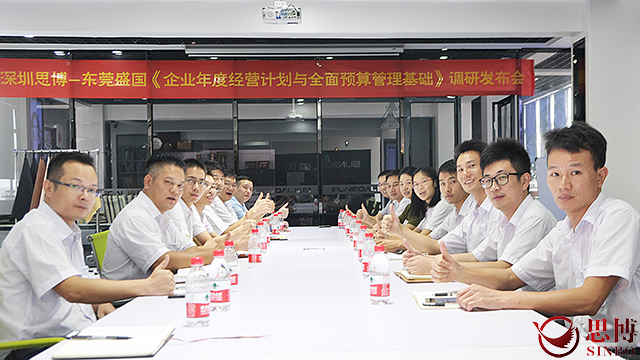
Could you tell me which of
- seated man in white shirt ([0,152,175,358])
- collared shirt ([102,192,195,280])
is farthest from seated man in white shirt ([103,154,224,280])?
seated man in white shirt ([0,152,175,358])

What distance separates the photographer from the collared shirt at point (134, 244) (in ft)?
8.75

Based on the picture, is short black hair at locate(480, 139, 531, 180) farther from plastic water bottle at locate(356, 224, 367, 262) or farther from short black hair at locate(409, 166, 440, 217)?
short black hair at locate(409, 166, 440, 217)

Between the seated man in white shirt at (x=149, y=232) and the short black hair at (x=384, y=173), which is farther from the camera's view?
the short black hair at (x=384, y=173)

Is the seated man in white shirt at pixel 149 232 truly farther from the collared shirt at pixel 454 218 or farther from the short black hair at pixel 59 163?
the collared shirt at pixel 454 218

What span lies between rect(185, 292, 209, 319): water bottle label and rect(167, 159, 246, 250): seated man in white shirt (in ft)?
6.83

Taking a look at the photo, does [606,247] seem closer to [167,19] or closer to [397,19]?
[397,19]

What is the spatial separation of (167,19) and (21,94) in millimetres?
2652

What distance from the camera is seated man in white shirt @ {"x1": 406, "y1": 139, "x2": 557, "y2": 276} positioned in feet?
7.91

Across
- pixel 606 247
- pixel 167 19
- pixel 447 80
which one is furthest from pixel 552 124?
pixel 606 247

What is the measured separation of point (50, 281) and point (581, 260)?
204 cm

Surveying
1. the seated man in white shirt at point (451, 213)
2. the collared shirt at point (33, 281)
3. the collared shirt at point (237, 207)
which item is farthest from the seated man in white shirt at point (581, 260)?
the collared shirt at point (237, 207)

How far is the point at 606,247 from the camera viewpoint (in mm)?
1688

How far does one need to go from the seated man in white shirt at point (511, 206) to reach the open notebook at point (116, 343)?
1.34 metres

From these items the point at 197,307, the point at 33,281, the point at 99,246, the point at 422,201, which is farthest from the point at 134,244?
the point at 422,201
